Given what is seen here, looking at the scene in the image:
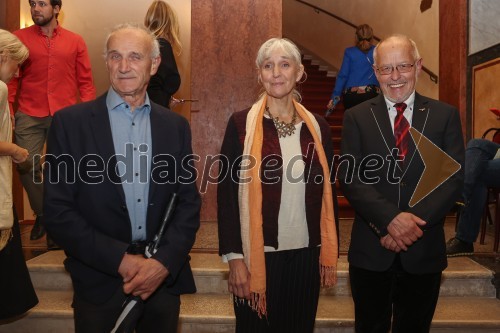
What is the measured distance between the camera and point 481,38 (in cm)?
509

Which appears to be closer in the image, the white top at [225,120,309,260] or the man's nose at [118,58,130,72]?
the man's nose at [118,58,130,72]

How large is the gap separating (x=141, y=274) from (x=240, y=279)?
0.44m

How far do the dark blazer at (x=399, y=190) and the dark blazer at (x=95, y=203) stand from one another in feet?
2.39

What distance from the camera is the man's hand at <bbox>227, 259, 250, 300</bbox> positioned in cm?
195

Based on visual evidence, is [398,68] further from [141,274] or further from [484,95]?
[484,95]

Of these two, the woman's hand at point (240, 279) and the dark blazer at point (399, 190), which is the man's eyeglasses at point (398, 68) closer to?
the dark blazer at point (399, 190)

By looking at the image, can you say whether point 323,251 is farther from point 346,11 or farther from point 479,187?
point 346,11

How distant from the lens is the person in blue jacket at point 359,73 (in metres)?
5.12

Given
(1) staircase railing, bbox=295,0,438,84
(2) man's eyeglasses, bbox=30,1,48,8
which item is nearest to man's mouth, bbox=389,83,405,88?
(2) man's eyeglasses, bbox=30,1,48,8

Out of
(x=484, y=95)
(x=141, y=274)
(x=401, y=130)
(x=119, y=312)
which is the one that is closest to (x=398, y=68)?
(x=401, y=130)

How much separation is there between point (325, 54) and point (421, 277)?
9.22 m

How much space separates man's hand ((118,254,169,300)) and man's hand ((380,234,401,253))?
87cm

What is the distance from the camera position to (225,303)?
10.6 feet

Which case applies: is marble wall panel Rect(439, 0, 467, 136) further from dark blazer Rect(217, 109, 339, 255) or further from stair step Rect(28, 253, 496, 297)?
dark blazer Rect(217, 109, 339, 255)
